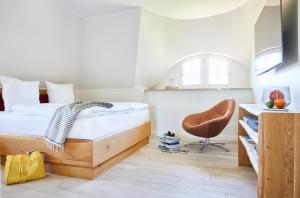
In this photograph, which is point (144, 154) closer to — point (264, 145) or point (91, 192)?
point (91, 192)

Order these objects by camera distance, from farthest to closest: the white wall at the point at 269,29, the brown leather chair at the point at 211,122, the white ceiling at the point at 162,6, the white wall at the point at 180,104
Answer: the white wall at the point at 180,104 → the white ceiling at the point at 162,6 → the brown leather chair at the point at 211,122 → the white wall at the point at 269,29

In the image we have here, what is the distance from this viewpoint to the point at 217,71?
4.42 m

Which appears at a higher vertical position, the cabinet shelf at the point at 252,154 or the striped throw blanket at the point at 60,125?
the striped throw blanket at the point at 60,125

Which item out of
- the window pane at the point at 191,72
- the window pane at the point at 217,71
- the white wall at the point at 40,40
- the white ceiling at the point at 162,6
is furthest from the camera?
the window pane at the point at 191,72

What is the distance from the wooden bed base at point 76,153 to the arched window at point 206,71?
8.48ft

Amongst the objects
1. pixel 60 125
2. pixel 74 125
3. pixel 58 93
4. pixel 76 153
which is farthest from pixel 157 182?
pixel 58 93

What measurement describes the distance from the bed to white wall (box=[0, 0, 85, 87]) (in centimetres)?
98

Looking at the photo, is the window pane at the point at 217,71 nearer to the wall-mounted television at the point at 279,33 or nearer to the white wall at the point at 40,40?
the wall-mounted television at the point at 279,33

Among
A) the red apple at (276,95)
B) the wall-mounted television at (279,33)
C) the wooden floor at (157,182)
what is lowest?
the wooden floor at (157,182)

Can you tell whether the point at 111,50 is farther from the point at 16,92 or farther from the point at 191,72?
the point at 191,72

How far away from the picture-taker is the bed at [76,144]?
2.00m

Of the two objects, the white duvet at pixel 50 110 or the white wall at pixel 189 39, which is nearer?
the white duvet at pixel 50 110

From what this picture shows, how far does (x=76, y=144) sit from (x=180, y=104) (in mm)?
2534

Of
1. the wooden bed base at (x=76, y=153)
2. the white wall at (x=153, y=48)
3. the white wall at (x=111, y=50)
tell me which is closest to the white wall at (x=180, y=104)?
the white wall at (x=153, y=48)
